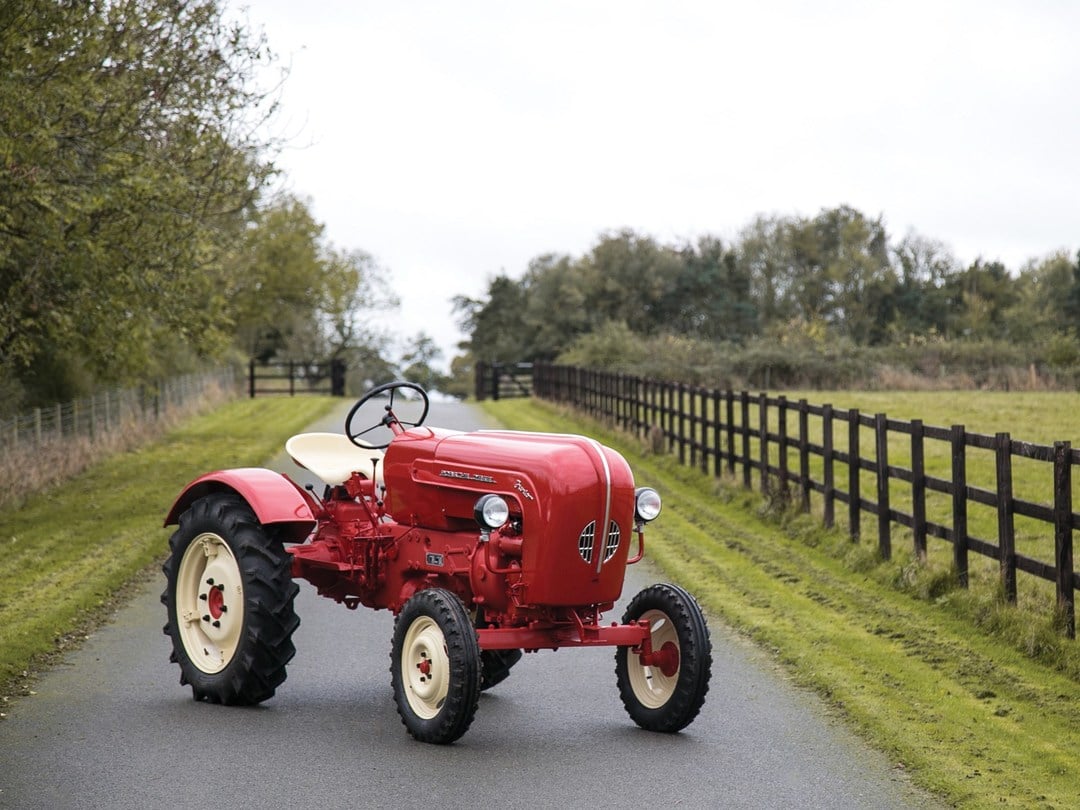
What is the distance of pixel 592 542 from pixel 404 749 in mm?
1307

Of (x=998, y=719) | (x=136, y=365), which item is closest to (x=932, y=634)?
(x=998, y=719)

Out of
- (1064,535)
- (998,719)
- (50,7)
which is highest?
(50,7)

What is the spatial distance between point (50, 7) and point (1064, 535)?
35.5ft

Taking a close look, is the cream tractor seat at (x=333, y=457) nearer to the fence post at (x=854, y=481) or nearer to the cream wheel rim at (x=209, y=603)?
the cream wheel rim at (x=209, y=603)

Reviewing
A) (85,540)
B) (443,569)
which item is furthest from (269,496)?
(85,540)

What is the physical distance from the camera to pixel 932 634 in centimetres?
978

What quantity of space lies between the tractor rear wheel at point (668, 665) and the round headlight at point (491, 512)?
1002 millimetres

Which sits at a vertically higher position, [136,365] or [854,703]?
[136,365]

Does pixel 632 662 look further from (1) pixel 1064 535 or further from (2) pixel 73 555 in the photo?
(2) pixel 73 555

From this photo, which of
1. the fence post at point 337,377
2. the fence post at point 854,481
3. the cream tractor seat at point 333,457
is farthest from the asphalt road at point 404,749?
the fence post at point 337,377

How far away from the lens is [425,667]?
6945 millimetres

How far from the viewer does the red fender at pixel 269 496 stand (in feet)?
25.9

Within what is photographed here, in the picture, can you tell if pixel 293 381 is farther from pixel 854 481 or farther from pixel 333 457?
pixel 333 457

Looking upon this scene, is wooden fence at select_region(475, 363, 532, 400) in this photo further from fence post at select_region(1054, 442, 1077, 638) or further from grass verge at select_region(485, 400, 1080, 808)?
fence post at select_region(1054, 442, 1077, 638)
